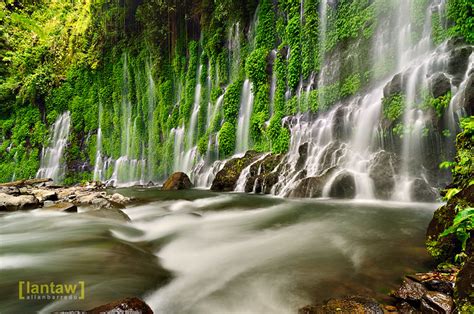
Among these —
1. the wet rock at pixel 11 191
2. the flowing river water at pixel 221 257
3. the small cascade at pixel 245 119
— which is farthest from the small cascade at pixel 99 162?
the flowing river water at pixel 221 257

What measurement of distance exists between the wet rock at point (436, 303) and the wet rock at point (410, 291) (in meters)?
0.12

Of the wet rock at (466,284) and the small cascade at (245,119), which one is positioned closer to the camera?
the wet rock at (466,284)

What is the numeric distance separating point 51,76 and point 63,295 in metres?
36.1

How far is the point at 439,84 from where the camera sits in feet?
27.8

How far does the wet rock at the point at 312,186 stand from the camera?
9.27 meters

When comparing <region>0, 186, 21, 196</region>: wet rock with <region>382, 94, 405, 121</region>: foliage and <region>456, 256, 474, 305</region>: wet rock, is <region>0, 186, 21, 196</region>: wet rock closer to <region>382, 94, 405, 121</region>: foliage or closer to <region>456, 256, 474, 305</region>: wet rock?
<region>382, 94, 405, 121</region>: foliage

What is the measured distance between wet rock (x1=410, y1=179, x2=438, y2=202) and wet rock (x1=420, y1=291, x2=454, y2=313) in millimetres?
5843

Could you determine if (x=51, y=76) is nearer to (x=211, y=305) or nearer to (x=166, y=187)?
(x=166, y=187)

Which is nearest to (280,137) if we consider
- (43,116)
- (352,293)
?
(352,293)

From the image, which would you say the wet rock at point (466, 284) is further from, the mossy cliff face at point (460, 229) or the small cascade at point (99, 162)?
the small cascade at point (99, 162)

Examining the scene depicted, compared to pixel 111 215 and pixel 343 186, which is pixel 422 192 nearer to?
pixel 343 186

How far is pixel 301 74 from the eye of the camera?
15.1 meters

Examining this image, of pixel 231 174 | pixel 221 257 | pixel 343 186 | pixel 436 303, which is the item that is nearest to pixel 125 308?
pixel 221 257

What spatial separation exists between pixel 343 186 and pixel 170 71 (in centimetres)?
1984
